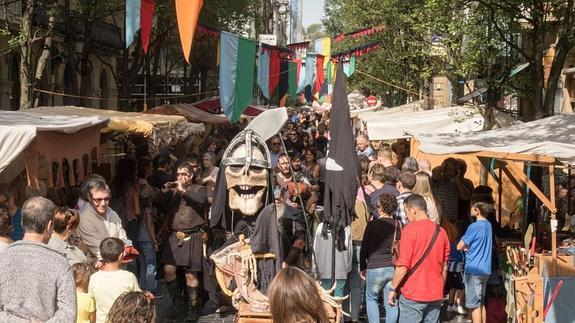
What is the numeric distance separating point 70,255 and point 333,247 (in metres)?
2.98

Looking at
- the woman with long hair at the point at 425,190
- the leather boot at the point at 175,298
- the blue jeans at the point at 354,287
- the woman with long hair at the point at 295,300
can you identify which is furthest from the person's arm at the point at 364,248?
the woman with long hair at the point at 295,300

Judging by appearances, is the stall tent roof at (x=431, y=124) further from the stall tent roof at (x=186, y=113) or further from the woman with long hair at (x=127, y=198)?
the woman with long hair at (x=127, y=198)

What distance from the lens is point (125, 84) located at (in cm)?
3102

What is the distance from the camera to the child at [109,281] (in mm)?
6617

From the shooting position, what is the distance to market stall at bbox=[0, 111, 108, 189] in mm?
8000

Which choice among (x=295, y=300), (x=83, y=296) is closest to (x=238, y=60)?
(x=83, y=296)

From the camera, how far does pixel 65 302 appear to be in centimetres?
562

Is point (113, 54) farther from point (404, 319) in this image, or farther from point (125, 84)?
point (404, 319)

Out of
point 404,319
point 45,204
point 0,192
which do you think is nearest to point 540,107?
point 404,319

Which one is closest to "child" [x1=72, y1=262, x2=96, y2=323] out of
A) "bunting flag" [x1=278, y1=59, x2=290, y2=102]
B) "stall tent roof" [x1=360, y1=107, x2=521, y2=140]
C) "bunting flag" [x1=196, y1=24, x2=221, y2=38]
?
"bunting flag" [x1=196, y1=24, x2=221, y2=38]

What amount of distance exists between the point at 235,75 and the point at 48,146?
22.4ft

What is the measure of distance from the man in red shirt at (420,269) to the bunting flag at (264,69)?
39.6 ft

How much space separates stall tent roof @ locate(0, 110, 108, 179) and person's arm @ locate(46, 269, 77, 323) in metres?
2.49

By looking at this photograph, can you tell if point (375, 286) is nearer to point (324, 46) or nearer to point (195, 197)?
point (195, 197)
